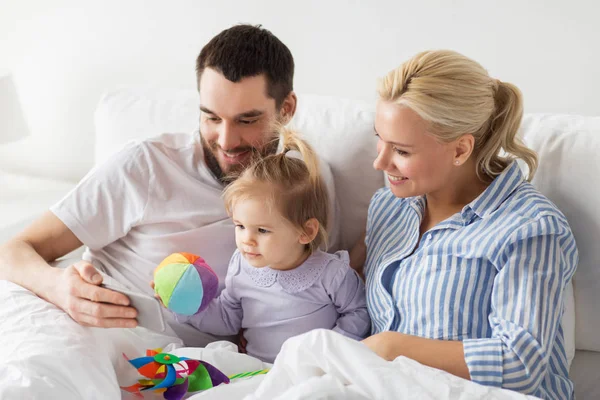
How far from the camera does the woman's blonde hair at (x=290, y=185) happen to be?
160cm

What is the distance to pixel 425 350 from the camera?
55.4 inches

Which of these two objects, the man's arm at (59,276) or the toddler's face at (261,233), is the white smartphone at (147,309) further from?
the toddler's face at (261,233)

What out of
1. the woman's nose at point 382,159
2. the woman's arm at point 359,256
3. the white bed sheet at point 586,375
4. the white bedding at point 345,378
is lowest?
the white bed sheet at point 586,375

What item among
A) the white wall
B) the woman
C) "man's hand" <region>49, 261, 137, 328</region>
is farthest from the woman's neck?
"man's hand" <region>49, 261, 137, 328</region>

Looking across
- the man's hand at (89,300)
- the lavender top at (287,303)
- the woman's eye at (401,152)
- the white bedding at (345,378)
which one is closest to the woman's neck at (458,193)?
the woman's eye at (401,152)

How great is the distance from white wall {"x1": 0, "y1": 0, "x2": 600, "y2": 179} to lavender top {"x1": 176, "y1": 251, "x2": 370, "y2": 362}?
2.44ft

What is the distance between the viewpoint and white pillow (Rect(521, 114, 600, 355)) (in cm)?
158

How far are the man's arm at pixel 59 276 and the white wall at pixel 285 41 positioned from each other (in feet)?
2.92

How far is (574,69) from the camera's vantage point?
1.94 m

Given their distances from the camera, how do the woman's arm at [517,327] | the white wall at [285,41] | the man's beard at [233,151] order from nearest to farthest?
the woman's arm at [517,327], the man's beard at [233,151], the white wall at [285,41]

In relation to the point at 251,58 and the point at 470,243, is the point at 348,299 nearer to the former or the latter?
the point at 470,243

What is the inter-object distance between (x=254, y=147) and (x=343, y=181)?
28 cm

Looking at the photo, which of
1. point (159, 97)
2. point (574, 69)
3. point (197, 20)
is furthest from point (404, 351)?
point (197, 20)

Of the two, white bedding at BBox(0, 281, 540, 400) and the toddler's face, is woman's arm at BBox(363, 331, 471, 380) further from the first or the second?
the toddler's face
